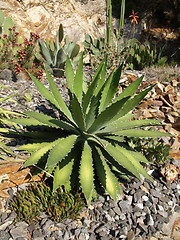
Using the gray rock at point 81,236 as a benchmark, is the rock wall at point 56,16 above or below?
above

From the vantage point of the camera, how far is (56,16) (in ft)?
16.1

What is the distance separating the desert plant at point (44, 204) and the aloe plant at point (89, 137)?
134 mm

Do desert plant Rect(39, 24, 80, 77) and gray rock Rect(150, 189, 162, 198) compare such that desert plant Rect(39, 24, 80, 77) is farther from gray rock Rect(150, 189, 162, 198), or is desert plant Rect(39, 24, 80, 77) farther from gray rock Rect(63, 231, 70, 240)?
gray rock Rect(63, 231, 70, 240)

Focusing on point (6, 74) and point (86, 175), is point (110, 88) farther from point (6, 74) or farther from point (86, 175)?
point (6, 74)

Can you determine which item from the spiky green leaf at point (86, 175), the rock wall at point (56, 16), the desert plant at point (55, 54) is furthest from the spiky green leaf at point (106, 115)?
the rock wall at point (56, 16)

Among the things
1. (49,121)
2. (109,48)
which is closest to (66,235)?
(49,121)

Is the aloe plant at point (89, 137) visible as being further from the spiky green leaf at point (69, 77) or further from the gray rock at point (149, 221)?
the gray rock at point (149, 221)

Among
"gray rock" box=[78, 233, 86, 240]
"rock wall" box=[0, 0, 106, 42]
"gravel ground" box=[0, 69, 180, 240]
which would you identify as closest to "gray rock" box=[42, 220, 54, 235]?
"gravel ground" box=[0, 69, 180, 240]

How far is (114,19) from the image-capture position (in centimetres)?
796

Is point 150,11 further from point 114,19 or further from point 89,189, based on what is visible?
point 89,189

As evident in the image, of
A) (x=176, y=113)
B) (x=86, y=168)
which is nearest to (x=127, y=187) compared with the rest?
(x=86, y=168)

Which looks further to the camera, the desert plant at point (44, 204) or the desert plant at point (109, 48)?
the desert plant at point (109, 48)

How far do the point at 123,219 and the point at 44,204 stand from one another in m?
0.71

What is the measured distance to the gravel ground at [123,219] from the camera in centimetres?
167
